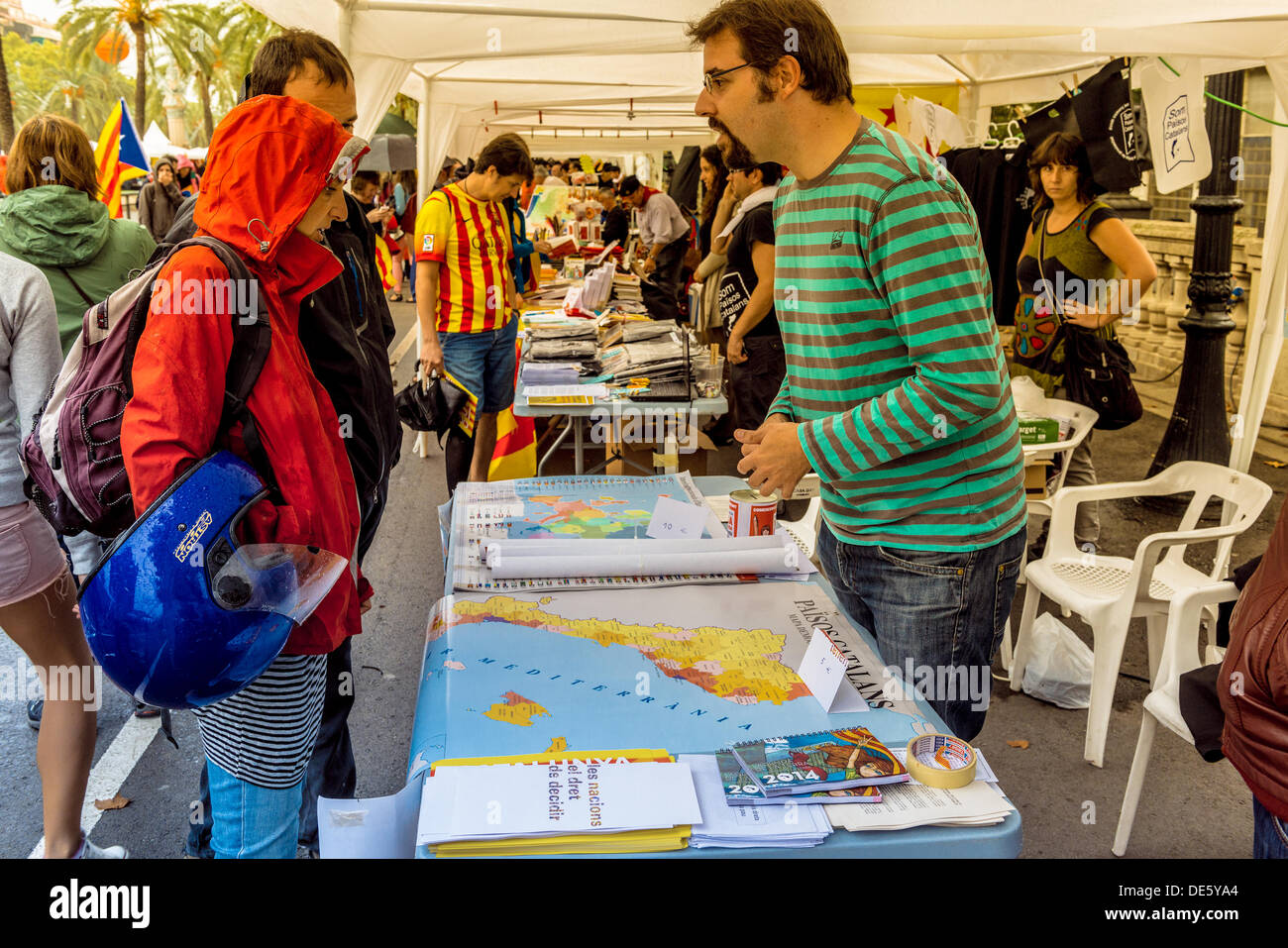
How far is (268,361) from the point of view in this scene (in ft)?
5.27

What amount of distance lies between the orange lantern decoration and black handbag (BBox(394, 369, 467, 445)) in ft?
92.8

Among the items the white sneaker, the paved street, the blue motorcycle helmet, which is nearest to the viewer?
the blue motorcycle helmet

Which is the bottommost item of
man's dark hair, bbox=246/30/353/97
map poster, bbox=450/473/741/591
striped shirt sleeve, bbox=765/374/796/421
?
map poster, bbox=450/473/741/591

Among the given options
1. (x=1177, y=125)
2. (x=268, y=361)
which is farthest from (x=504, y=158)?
A: (x=268, y=361)

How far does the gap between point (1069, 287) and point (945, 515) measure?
2.98 m

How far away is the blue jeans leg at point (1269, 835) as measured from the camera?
1436 mm

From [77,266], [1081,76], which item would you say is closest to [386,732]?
[77,266]

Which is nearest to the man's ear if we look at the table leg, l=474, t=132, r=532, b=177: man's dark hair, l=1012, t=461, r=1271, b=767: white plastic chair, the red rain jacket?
the red rain jacket

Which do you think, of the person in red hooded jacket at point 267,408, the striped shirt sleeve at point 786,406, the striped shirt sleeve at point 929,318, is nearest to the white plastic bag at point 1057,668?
the striped shirt sleeve at point 786,406

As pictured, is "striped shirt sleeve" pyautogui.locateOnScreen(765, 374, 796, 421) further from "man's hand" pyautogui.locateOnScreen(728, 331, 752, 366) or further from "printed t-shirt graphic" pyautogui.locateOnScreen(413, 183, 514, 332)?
"printed t-shirt graphic" pyautogui.locateOnScreen(413, 183, 514, 332)

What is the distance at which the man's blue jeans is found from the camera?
1824 millimetres

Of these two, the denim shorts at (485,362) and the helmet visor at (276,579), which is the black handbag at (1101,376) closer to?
the denim shorts at (485,362)

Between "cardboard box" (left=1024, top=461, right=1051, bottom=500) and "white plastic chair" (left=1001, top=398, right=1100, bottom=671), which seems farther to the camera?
"cardboard box" (left=1024, top=461, right=1051, bottom=500)
